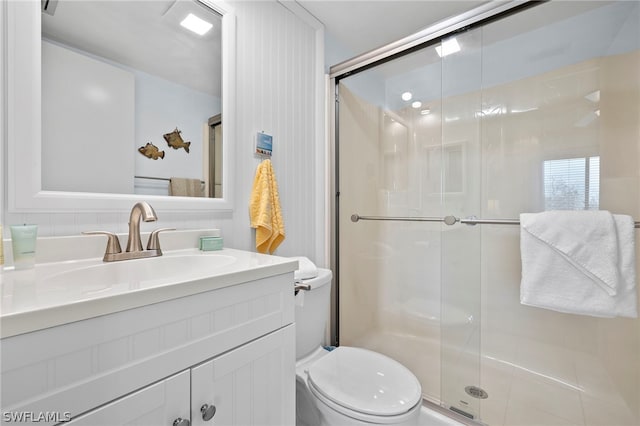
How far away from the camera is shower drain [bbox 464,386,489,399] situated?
1371 mm

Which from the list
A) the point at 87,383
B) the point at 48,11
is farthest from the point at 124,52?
the point at 87,383

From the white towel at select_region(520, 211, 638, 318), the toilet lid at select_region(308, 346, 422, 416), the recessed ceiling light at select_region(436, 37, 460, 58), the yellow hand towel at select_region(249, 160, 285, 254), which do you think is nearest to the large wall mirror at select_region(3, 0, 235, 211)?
the yellow hand towel at select_region(249, 160, 285, 254)

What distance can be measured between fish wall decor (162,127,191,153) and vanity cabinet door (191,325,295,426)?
2.73 ft

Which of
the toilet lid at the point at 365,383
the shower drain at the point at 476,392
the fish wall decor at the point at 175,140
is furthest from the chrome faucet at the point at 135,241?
the shower drain at the point at 476,392

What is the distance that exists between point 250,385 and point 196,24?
53.8 inches

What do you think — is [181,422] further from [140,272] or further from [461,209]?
[461,209]

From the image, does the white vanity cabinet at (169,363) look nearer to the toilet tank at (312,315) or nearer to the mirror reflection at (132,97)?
the toilet tank at (312,315)

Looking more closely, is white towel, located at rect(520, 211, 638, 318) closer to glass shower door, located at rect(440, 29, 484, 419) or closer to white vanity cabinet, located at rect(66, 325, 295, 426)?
glass shower door, located at rect(440, 29, 484, 419)

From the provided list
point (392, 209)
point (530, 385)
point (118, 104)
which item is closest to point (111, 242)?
point (118, 104)

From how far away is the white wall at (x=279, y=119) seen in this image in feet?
4.34

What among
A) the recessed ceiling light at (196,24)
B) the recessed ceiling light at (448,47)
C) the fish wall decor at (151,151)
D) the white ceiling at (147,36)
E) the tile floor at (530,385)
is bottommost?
the tile floor at (530,385)

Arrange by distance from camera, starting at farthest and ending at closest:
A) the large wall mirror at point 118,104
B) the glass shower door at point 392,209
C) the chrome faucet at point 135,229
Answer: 1. the glass shower door at point 392,209
2. the chrome faucet at point 135,229
3. the large wall mirror at point 118,104

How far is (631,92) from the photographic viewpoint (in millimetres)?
1249

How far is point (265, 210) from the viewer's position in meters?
1.34
